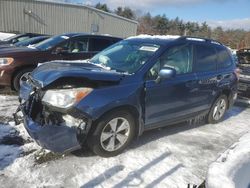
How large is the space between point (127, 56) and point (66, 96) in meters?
1.54

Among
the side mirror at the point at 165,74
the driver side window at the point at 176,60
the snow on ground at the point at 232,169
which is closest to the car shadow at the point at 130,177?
the snow on ground at the point at 232,169

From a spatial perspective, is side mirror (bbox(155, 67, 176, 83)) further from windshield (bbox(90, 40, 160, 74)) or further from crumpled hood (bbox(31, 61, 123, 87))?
crumpled hood (bbox(31, 61, 123, 87))

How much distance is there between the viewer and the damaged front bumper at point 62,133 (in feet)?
13.9

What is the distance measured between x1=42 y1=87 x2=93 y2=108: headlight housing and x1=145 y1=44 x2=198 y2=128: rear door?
3.50ft

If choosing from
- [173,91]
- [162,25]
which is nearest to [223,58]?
[173,91]

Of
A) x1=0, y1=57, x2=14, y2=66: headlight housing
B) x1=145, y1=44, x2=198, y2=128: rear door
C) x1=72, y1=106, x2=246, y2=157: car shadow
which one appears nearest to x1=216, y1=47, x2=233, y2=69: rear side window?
x1=145, y1=44, x2=198, y2=128: rear door

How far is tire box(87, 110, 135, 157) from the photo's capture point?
4.52m

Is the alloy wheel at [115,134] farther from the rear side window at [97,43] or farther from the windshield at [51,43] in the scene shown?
the rear side window at [97,43]

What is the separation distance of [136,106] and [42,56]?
14.1 ft

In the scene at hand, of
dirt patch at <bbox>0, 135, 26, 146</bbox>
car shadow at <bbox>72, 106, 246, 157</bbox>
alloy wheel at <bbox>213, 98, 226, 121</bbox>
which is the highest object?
alloy wheel at <bbox>213, 98, 226, 121</bbox>

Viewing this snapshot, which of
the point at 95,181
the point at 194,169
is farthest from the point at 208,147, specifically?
the point at 95,181

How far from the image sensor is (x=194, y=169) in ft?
15.7

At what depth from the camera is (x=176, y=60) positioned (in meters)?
5.62

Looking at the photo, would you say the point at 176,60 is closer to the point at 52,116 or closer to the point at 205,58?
the point at 205,58
